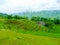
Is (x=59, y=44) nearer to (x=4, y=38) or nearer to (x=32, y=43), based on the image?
(x=32, y=43)

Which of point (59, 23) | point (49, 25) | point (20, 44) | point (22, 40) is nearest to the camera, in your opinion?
point (20, 44)

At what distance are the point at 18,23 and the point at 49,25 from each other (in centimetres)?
2696

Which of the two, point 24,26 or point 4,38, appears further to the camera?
point 24,26

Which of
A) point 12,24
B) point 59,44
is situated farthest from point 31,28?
point 59,44

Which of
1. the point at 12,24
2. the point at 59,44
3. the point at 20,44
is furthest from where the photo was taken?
the point at 12,24

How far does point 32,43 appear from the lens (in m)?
24.6

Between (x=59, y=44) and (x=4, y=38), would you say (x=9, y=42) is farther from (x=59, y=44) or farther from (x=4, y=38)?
(x=59, y=44)

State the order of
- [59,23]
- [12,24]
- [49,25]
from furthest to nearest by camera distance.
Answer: [59,23]
[49,25]
[12,24]

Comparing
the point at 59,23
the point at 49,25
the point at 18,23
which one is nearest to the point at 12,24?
the point at 18,23

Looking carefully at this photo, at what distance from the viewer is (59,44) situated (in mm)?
27750

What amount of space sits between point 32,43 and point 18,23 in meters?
44.4

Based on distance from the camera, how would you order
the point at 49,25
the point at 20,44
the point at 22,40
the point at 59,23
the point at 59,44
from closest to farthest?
the point at 20,44
the point at 22,40
the point at 59,44
the point at 49,25
the point at 59,23

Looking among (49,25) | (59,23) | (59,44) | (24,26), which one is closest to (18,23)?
(24,26)

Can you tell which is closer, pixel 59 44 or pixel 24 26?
pixel 59 44
